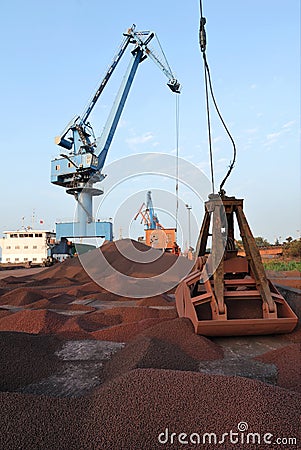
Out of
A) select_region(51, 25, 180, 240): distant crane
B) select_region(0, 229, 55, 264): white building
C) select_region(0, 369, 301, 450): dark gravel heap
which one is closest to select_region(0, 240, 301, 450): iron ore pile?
select_region(0, 369, 301, 450): dark gravel heap

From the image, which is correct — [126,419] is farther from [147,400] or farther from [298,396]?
[298,396]

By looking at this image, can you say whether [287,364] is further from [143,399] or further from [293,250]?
[293,250]

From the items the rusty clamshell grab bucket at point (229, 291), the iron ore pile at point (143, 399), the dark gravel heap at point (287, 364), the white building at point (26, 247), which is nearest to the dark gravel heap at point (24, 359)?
the iron ore pile at point (143, 399)

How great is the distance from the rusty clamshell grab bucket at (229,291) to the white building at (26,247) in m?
32.3

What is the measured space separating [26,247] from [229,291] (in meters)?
34.0

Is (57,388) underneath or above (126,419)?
underneath

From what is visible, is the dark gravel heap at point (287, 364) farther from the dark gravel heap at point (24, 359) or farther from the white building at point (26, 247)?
the white building at point (26, 247)

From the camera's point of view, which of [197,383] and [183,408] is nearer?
[183,408]

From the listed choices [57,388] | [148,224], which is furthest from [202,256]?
[148,224]

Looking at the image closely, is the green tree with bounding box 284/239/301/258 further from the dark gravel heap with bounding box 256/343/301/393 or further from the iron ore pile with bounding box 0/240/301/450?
the dark gravel heap with bounding box 256/343/301/393

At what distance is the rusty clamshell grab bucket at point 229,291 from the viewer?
389cm

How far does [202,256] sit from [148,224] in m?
29.7

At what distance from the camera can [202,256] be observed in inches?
189

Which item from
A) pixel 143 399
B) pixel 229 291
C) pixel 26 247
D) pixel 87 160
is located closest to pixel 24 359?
pixel 143 399
